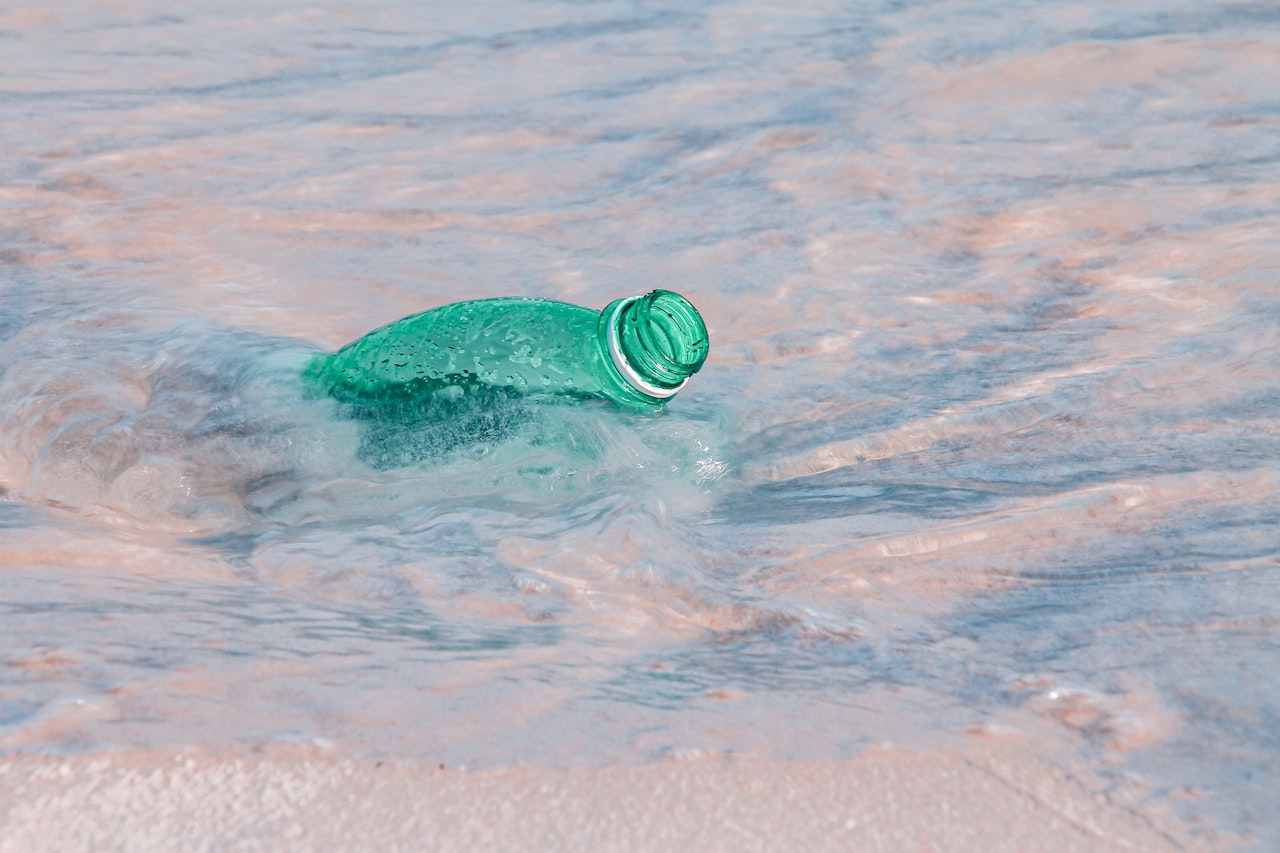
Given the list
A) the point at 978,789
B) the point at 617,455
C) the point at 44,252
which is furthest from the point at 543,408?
the point at 44,252

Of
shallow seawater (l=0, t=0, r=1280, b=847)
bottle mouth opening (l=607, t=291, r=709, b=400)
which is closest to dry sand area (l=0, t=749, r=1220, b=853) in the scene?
shallow seawater (l=0, t=0, r=1280, b=847)

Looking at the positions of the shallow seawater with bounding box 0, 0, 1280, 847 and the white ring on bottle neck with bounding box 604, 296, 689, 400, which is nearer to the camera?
the shallow seawater with bounding box 0, 0, 1280, 847

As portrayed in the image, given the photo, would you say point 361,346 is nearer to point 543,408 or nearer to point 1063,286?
point 543,408

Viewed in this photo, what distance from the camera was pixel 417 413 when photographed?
202cm

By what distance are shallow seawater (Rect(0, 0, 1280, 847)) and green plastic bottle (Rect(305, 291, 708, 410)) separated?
7 cm

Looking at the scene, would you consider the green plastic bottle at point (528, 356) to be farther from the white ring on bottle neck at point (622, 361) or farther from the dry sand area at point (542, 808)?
the dry sand area at point (542, 808)

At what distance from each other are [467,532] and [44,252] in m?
1.74

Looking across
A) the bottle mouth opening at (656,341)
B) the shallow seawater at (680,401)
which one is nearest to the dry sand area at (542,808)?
the shallow seawater at (680,401)

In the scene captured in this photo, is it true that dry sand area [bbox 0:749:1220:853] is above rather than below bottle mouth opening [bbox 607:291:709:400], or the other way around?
below

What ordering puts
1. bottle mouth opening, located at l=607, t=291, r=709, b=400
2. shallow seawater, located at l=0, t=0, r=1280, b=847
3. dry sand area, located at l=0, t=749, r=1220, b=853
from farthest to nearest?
1. bottle mouth opening, located at l=607, t=291, r=709, b=400
2. shallow seawater, located at l=0, t=0, r=1280, b=847
3. dry sand area, located at l=0, t=749, r=1220, b=853

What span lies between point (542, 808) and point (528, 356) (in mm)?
1134

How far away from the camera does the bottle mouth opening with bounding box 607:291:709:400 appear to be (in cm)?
188

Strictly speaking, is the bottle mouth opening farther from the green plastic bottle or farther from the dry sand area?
the dry sand area

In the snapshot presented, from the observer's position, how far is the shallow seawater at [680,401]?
1.17 m
